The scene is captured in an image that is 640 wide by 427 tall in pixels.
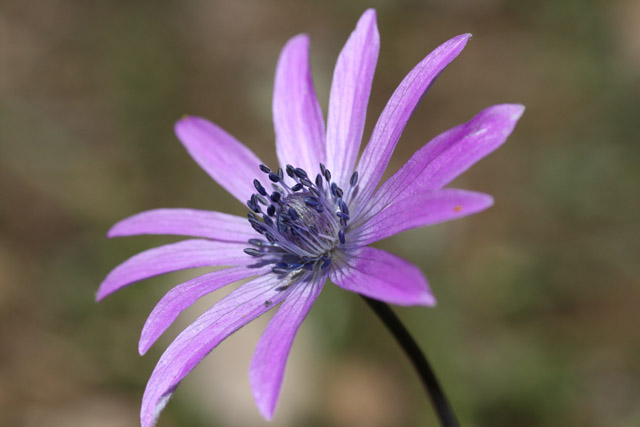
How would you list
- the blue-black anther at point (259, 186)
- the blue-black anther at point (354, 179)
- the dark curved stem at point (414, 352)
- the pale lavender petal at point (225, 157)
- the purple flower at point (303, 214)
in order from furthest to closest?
the pale lavender petal at point (225, 157), the blue-black anther at point (259, 186), the blue-black anther at point (354, 179), the dark curved stem at point (414, 352), the purple flower at point (303, 214)

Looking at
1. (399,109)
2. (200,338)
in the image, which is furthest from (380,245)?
(200,338)

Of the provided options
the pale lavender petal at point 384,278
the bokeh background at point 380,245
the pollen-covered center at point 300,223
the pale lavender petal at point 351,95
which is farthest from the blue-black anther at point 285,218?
the bokeh background at point 380,245

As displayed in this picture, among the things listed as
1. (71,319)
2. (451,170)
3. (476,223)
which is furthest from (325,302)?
(451,170)

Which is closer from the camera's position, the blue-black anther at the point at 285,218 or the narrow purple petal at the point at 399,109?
the narrow purple petal at the point at 399,109

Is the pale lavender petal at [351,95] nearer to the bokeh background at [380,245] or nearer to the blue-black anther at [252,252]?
the blue-black anther at [252,252]

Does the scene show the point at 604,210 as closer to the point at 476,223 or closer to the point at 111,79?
the point at 476,223
